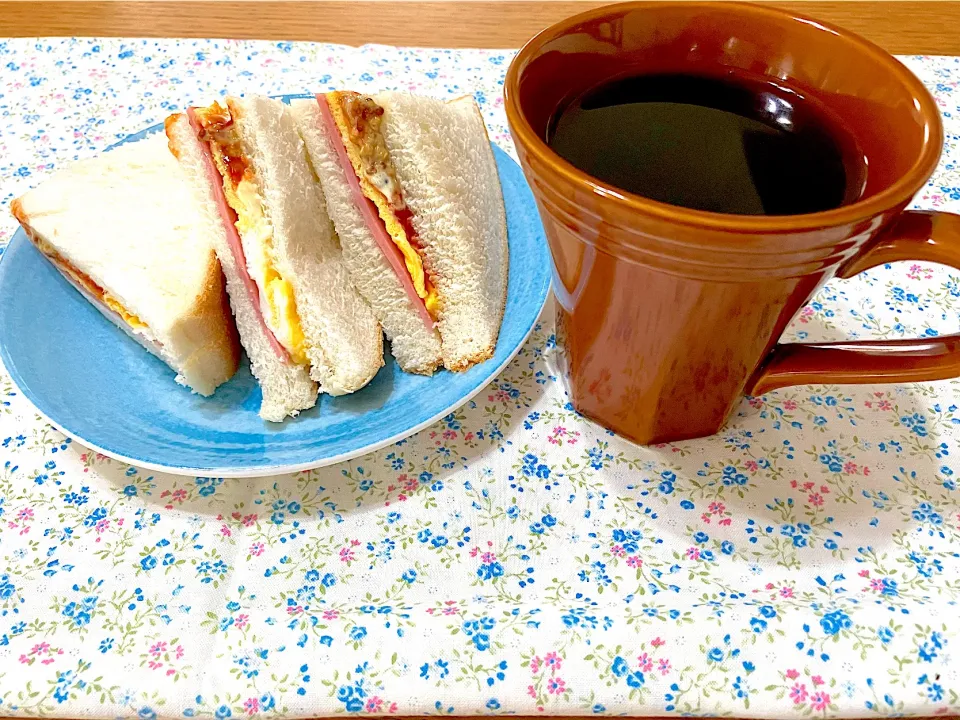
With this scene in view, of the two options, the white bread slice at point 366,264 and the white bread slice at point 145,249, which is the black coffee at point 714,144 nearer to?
the white bread slice at point 366,264

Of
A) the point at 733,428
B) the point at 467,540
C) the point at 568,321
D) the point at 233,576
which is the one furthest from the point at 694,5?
the point at 233,576

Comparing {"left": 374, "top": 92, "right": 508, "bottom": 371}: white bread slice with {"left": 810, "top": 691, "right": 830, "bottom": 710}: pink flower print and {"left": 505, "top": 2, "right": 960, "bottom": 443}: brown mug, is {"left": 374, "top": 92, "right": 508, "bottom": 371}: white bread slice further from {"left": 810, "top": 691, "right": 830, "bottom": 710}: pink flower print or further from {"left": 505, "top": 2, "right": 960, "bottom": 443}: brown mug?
{"left": 810, "top": 691, "right": 830, "bottom": 710}: pink flower print

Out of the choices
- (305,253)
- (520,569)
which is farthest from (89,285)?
(520,569)

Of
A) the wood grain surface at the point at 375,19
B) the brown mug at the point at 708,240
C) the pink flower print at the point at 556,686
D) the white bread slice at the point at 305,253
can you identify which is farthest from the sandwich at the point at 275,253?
the wood grain surface at the point at 375,19

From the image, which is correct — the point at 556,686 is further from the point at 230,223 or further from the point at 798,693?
the point at 230,223

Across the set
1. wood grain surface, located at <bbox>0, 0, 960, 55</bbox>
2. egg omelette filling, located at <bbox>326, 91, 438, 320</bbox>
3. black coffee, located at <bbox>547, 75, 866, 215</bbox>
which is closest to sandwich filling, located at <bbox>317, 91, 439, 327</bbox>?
egg omelette filling, located at <bbox>326, 91, 438, 320</bbox>

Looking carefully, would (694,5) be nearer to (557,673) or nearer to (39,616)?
(557,673)
